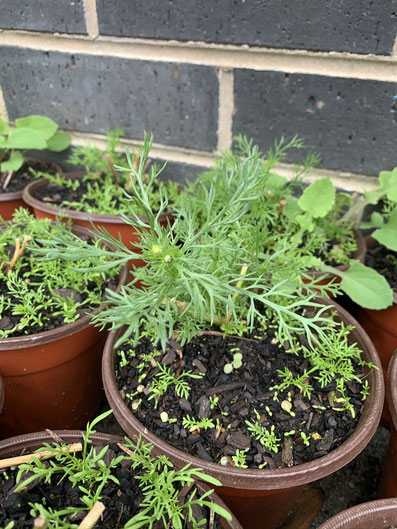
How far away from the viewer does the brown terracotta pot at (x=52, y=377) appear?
89 cm

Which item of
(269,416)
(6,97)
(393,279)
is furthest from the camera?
(6,97)

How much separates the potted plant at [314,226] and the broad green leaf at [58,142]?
0.62 m

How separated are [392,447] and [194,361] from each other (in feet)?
1.49

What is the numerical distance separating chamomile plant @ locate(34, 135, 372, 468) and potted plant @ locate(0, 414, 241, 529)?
0.08m

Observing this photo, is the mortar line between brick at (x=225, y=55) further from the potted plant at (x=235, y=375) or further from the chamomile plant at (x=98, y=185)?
the potted plant at (x=235, y=375)

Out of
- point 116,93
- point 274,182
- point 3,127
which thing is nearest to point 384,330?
point 274,182

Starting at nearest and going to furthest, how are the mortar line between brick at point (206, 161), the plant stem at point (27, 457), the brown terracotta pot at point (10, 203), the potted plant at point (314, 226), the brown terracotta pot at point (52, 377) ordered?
the plant stem at point (27, 457) < the brown terracotta pot at point (52, 377) < the potted plant at point (314, 226) < the mortar line between brick at point (206, 161) < the brown terracotta pot at point (10, 203)

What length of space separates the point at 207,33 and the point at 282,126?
1.09 ft

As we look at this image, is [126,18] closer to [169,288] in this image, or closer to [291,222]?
A: [291,222]

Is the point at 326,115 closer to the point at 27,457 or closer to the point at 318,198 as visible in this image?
the point at 318,198

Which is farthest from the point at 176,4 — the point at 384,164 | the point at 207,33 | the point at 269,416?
the point at 269,416

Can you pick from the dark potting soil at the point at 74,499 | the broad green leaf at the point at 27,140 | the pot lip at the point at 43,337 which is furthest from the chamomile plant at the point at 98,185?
the dark potting soil at the point at 74,499

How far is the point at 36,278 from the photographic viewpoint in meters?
1.04

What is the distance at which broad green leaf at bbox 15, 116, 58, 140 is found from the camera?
143cm
